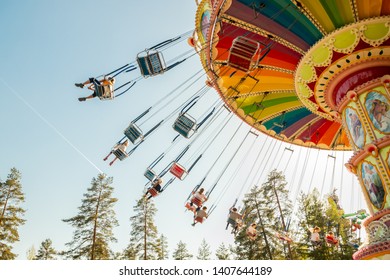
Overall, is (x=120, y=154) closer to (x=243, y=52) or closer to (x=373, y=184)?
(x=243, y=52)

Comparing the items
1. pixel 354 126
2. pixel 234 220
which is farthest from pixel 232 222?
pixel 354 126

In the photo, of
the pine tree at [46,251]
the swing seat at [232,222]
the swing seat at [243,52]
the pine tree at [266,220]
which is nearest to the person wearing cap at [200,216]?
the swing seat at [232,222]

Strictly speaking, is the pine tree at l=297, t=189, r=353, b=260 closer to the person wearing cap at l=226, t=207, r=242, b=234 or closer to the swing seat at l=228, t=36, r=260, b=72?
the person wearing cap at l=226, t=207, r=242, b=234

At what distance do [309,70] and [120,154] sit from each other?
636 cm

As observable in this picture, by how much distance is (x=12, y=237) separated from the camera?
26453 mm

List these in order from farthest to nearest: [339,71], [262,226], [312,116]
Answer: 1. [262,226]
2. [312,116]
3. [339,71]

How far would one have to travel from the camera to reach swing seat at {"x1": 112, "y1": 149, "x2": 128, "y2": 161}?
35.6ft

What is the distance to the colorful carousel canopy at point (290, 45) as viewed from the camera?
7742 millimetres

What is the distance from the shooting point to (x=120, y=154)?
35.7 feet

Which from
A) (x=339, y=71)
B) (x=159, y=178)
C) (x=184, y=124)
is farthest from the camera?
(x=159, y=178)

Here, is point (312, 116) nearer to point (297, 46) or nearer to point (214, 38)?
point (297, 46)

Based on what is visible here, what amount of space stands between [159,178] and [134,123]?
2.10m

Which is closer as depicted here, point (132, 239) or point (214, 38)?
point (214, 38)

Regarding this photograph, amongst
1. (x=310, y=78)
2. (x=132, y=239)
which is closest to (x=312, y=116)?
(x=310, y=78)
